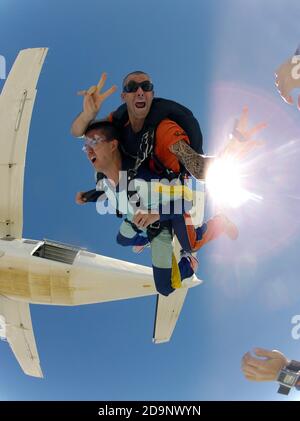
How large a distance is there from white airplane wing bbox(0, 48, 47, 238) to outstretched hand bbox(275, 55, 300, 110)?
6.71 meters

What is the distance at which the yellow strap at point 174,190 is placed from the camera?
18.2 feet

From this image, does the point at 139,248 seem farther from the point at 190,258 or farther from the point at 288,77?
the point at 288,77

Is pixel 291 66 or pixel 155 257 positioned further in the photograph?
pixel 155 257

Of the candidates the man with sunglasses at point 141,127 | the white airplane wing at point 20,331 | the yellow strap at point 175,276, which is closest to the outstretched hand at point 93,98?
the man with sunglasses at point 141,127

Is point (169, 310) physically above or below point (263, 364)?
below

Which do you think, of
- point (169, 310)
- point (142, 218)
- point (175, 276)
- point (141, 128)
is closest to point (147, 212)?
point (142, 218)

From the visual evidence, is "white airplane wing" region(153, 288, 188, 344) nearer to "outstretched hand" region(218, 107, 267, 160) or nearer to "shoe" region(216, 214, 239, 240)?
"shoe" region(216, 214, 239, 240)

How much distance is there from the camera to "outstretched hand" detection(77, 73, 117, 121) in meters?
4.90

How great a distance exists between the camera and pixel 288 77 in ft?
17.5

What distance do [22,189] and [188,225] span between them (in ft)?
19.1

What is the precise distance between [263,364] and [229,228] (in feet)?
9.17

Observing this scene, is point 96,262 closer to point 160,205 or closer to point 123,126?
point 160,205

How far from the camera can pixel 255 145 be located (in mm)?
4637

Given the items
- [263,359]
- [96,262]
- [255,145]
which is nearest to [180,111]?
[255,145]
